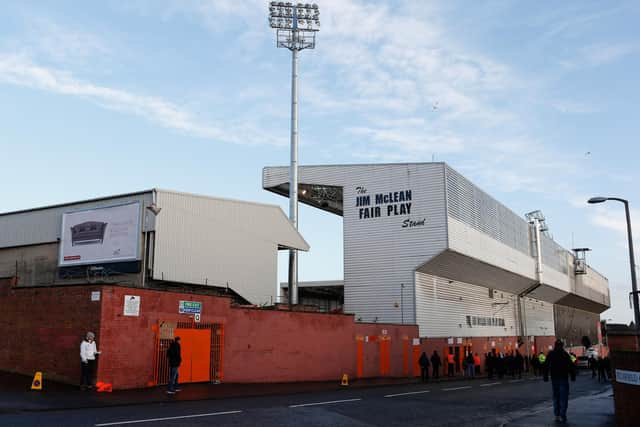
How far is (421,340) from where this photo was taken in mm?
36688

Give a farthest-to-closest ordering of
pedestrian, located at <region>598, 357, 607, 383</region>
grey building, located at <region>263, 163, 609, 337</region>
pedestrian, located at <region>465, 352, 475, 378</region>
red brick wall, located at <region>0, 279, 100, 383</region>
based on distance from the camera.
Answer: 1. grey building, located at <region>263, 163, 609, 337</region>
2. pedestrian, located at <region>465, 352, 475, 378</region>
3. pedestrian, located at <region>598, 357, 607, 383</region>
4. red brick wall, located at <region>0, 279, 100, 383</region>

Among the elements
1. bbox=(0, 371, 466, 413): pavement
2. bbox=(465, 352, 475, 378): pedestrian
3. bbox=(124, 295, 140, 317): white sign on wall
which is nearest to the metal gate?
bbox=(0, 371, 466, 413): pavement

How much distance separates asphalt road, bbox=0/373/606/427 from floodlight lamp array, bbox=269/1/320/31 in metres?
29.8

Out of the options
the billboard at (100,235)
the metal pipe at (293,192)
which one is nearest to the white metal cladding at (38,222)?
the billboard at (100,235)

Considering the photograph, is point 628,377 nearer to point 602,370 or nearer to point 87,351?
point 87,351

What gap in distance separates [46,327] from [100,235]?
10.4 metres

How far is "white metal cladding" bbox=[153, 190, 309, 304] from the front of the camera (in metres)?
28.7

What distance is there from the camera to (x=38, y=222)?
32906mm

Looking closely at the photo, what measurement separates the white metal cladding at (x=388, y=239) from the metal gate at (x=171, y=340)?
16.9m

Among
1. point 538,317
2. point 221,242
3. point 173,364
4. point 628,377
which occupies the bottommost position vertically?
point 173,364

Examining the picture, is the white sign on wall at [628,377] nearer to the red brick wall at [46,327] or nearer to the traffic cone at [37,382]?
the red brick wall at [46,327]

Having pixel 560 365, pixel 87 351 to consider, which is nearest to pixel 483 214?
pixel 560 365

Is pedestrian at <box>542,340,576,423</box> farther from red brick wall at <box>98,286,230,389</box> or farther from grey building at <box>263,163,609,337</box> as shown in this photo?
grey building at <box>263,163,609,337</box>

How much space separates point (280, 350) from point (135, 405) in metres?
10.6
